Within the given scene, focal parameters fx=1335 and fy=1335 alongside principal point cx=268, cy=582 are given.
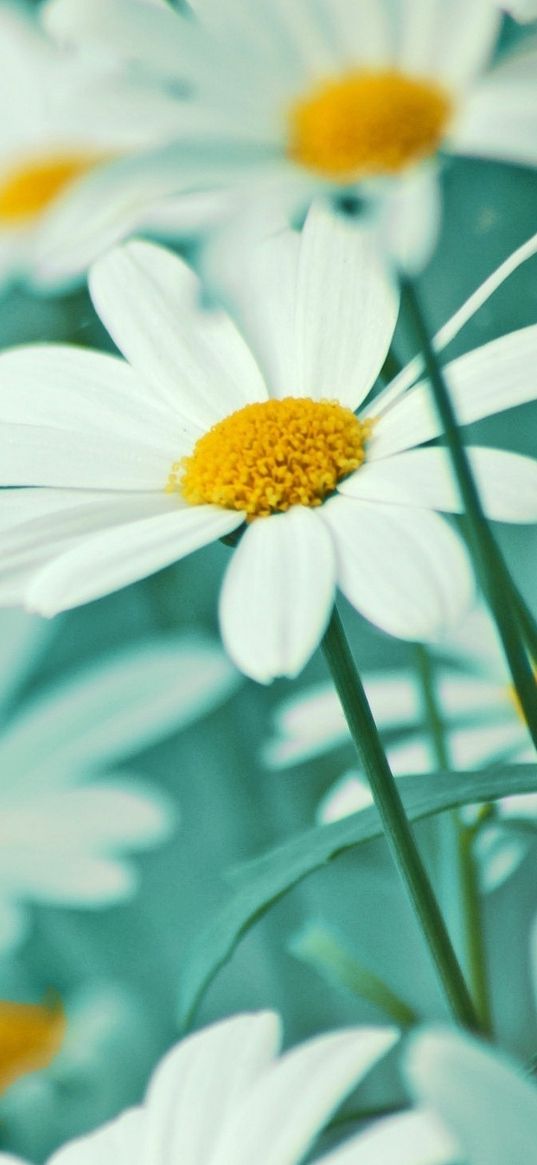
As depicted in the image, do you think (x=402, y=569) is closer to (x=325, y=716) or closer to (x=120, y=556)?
(x=120, y=556)

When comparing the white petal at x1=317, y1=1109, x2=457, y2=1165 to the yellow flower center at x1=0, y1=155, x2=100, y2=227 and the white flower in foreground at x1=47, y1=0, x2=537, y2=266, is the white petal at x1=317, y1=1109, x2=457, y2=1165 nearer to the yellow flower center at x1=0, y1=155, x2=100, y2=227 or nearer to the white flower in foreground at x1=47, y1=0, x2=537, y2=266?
the white flower in foreground at x1=47, y1=0, x2=537, y2=266

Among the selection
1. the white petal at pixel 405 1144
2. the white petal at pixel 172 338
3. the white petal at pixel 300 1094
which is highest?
the white petal at pixel 172 338

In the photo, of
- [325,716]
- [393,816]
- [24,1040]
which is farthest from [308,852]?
[24,1040]

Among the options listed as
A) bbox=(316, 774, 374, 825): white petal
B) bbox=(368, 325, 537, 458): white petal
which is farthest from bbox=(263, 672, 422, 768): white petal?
bbox=(368, 325, 537, 458): white petal

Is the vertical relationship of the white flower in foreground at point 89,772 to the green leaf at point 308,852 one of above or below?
above

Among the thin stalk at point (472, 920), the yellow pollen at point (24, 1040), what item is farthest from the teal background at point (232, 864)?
the thin stalk at point (472, 920)

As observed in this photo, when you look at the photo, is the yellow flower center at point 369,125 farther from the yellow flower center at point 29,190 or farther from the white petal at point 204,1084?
the yellow flower center at point 29,190

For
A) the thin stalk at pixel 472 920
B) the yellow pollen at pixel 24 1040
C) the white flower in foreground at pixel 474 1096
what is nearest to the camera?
the white flower in foreground at pixel 474 1096

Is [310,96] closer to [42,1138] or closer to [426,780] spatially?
[426,780]
